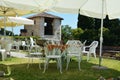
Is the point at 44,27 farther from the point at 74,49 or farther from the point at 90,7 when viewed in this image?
the point at 74,49

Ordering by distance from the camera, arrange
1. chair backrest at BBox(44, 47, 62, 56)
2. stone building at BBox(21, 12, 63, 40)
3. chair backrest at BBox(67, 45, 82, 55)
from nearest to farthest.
→ chair backrest at BBox(44, 47, 62, 56) → chair backrest at BBox(67, 45, 82, 55) → stone building at BBox(21, 12, 63, 40)

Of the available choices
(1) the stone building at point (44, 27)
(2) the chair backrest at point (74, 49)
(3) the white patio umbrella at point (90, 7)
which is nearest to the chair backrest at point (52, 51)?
(2) the chair backrest at point (74, 49)

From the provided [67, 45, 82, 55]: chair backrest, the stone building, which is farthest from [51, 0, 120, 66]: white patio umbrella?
the stone building

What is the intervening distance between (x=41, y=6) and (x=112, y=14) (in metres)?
4.38

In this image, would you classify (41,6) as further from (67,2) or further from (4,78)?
(67,2)

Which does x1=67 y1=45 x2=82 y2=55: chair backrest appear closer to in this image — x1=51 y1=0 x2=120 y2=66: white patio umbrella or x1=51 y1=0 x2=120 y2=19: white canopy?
x1=51 y1=0 x2=120 y2=66: white patio umbrella

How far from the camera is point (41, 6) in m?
9.23

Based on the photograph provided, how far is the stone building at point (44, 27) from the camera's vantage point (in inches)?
1651

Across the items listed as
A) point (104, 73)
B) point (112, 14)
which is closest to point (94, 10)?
point (112, 14)

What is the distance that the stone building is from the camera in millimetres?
41938

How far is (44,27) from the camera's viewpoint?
43219 millimetres

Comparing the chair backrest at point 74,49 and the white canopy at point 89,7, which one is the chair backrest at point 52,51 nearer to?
the chair backrest at point 74,49

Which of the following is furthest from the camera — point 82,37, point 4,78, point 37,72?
point 82,37

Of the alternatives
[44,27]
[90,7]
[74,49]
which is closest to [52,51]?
[74,49]
